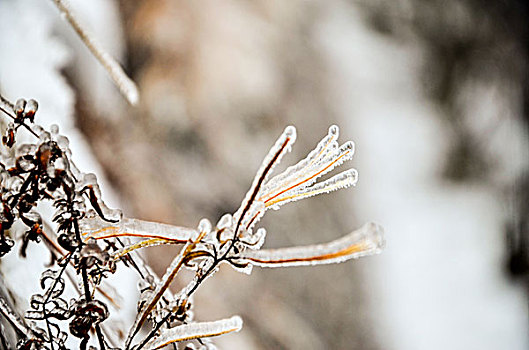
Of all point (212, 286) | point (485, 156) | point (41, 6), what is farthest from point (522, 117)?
point (41, 6)

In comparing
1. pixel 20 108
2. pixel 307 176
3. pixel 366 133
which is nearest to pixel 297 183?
pixel 307 176

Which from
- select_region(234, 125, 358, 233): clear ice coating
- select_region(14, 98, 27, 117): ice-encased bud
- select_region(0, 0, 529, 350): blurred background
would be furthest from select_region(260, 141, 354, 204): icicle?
select_region(0, 0, 529, 350): blurred background

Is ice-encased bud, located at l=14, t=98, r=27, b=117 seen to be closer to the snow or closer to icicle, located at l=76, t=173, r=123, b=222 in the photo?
icicle, located at l=76, t=173, r=123, b=222

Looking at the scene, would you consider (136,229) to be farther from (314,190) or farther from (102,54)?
(102,54)

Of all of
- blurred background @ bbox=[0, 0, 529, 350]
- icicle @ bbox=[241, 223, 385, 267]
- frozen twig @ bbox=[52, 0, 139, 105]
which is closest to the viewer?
icicle @ bbox=[241, 223, 385, 267]

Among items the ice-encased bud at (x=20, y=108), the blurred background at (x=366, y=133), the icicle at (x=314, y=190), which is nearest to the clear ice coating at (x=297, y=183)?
the icicle at (x=314, y=190)

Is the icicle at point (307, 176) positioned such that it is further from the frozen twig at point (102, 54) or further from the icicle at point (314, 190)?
the frozen twig at point (102, 54)

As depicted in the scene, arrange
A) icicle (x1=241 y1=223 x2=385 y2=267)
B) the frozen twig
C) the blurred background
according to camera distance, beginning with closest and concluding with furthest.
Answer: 1. icicle (x1=241 y1=223 x2=385 y2=267)
2. the frozen twig
3. the blurred background

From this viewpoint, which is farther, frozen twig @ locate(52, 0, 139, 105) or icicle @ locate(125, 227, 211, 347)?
frozen twig @ locate(52, 0, 139, 105)
